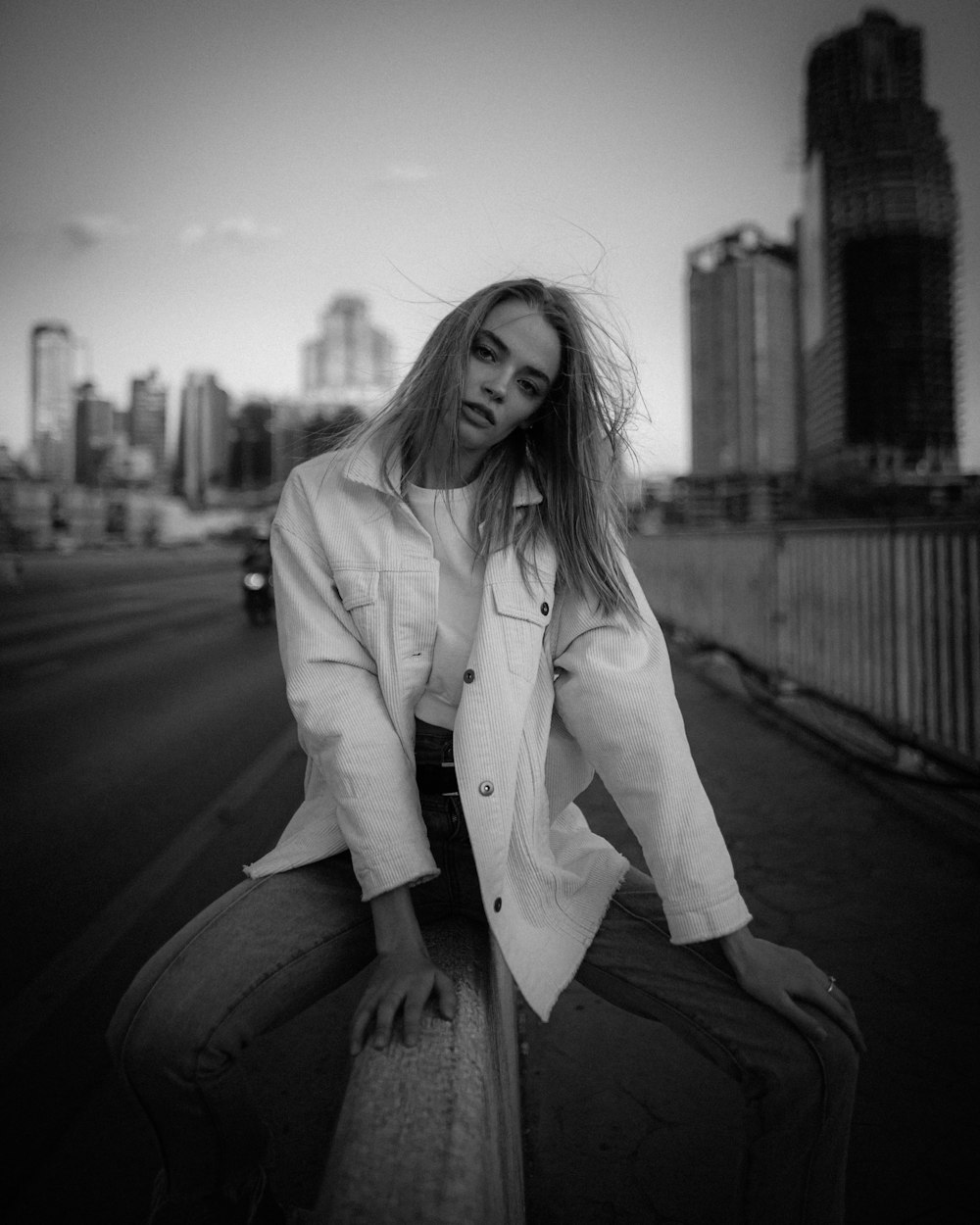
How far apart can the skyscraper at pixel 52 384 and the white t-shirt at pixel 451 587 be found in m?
157

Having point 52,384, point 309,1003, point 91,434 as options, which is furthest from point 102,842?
point 52,384

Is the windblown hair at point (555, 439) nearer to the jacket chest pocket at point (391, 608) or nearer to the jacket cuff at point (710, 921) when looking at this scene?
the jacket chest pocket at point (391, 608)

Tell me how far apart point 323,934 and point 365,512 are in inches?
33.0

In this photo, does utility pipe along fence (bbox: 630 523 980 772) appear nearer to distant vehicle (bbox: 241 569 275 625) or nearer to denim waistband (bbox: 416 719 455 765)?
denim waistband (bbox: 416 719 455 765)

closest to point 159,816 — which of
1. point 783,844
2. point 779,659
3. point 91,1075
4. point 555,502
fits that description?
point 91,1075

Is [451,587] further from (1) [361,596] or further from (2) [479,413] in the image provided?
(2) [479,413]

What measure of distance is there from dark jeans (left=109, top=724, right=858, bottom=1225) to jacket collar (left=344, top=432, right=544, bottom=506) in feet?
2.65

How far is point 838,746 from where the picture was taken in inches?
233

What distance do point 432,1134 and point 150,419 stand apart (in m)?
208

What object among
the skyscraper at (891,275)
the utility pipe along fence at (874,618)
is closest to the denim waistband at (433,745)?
the utility pipe along fence at (874,618)

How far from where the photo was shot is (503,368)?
186cm

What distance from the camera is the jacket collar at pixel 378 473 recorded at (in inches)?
69.2

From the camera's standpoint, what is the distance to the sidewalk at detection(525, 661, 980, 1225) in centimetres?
196

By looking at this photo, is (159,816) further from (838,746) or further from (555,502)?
(838,746)
